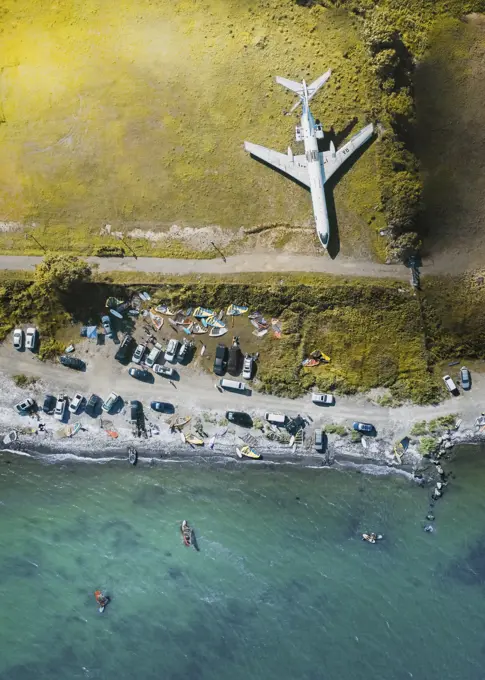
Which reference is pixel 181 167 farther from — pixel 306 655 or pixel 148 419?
pixel 306 655

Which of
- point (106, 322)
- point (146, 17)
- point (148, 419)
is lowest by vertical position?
point (148, 419)

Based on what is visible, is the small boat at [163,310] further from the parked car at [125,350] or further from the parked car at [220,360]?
the parked car at [220,360]

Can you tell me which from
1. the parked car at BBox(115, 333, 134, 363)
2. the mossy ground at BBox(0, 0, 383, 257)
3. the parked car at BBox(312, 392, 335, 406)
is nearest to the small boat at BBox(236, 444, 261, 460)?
the parked car at BBox(312, 392, 335, 406)

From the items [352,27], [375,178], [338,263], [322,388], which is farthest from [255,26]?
[322,388]

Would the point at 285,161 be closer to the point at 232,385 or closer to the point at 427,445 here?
the point at 232,385

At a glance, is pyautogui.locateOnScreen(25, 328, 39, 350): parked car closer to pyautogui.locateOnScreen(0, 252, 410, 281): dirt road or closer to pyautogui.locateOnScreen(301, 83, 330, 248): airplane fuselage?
pyautogui.locateOnScreen(0, 252, 410, 281): dirt road

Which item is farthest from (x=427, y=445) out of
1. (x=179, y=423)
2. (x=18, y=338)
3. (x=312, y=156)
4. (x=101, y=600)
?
(x=18, y=338)
